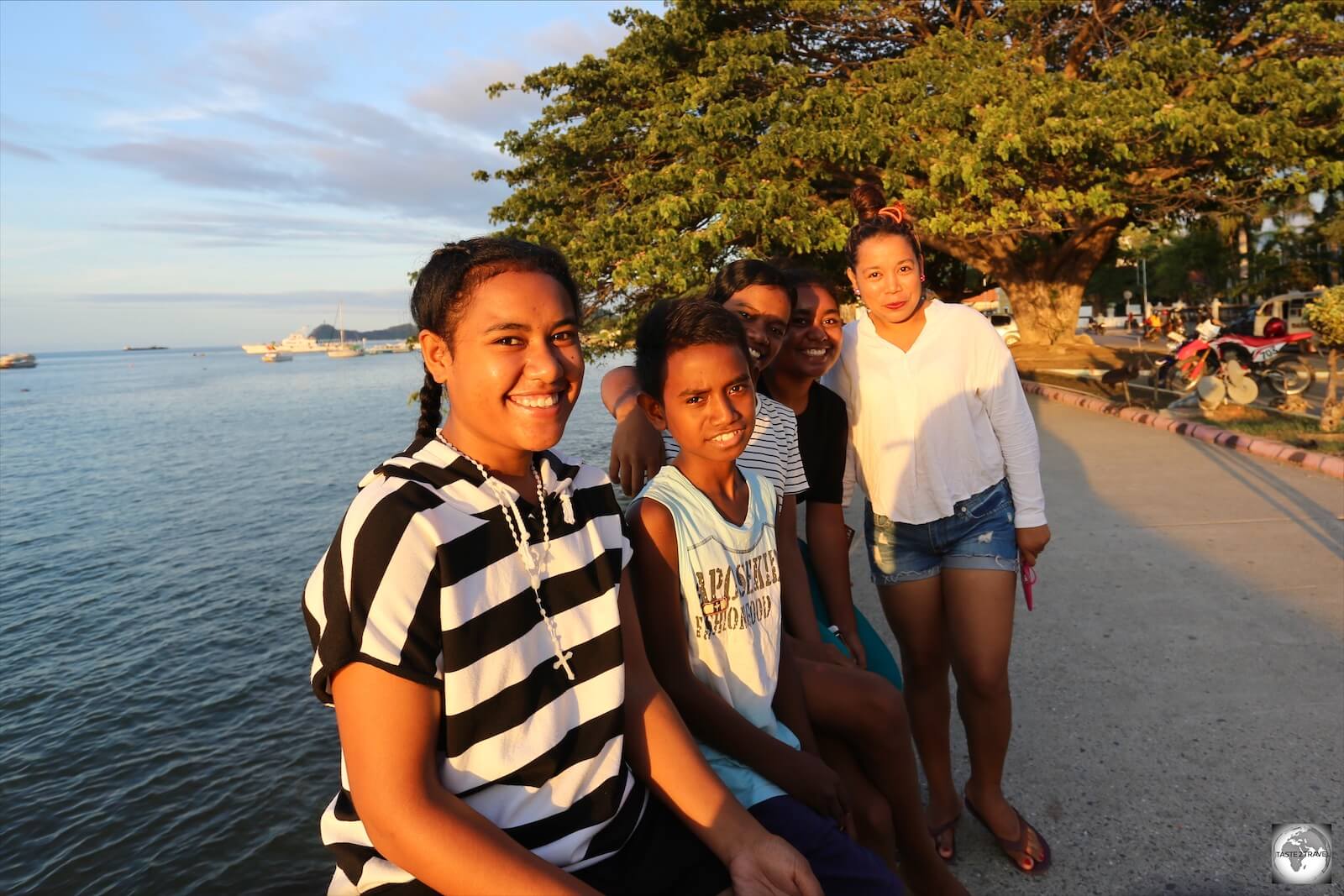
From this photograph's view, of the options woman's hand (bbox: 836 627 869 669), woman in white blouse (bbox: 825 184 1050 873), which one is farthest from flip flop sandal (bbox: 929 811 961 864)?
woman's hand (bbox: 836 627 869 669)

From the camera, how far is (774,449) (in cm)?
263

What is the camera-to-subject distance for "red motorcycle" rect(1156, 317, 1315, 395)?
11.7m

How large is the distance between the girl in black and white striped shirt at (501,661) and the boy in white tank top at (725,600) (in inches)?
6.2

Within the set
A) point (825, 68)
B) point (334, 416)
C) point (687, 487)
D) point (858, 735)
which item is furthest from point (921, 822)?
point (334, 416)

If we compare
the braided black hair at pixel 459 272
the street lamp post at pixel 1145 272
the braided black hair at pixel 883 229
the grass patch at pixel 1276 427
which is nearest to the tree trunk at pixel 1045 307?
the grass patch at pixel 1276 427

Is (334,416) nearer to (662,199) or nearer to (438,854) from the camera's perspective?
(662,199)

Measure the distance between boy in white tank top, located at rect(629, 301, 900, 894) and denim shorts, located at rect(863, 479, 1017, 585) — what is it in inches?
29.0

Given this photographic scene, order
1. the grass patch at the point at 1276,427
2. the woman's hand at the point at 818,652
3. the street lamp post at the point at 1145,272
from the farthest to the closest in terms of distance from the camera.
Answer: the street lamp post at the point at 1145,272 < the grass patch at the point at 1276,427 < the woman's hand at the point at 818,652

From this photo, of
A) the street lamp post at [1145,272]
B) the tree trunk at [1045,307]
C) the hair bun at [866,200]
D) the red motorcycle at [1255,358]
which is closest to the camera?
the hair bun at [866,200]

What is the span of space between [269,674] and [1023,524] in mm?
6089

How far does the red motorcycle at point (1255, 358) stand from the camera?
38.5 feet

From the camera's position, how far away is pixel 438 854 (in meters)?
1.41

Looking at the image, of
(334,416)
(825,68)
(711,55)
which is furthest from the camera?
(334,416)

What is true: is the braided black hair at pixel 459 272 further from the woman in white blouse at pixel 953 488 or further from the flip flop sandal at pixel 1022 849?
the flip flop sandal at pixel 1022 849
